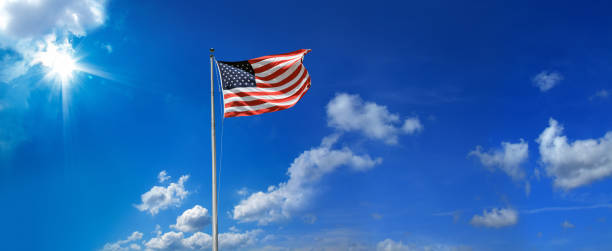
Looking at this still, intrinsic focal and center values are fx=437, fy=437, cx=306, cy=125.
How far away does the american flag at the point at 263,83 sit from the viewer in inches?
1022

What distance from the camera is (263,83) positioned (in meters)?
27.3

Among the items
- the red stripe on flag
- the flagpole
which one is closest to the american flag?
the red stripe on flag

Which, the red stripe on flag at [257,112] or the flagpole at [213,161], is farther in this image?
the red stripe on flag at [257,112]

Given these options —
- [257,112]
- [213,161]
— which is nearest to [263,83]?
[257,112]

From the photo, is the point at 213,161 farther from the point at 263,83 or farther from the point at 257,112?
the point at 263,83

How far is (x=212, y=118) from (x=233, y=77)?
137 inches

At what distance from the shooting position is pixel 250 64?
27.2m

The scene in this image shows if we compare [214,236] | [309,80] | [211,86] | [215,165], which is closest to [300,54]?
[309,80]

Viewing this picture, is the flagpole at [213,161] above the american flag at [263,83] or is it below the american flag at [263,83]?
below

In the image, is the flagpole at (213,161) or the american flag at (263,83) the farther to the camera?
the american flag at (263,83)

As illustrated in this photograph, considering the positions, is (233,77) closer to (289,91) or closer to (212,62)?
(212,62)

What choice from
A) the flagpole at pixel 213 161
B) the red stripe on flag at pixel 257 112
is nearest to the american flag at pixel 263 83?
the red stripe on flag at pixel 257 112

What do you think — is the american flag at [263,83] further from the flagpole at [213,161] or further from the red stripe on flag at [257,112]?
the flagpole at [213,161]

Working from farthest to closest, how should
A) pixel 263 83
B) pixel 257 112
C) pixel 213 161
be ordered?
pixel 263 83
pixel 257 112
pixel 213 161
